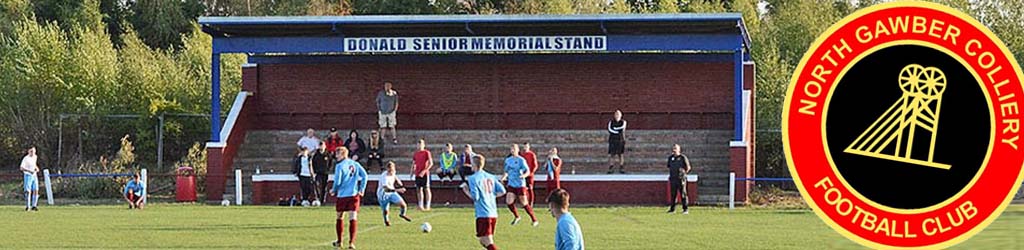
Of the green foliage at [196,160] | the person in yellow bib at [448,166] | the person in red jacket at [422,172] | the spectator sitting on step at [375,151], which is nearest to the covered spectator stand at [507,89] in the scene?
the spectator sitting on step at [375,151]

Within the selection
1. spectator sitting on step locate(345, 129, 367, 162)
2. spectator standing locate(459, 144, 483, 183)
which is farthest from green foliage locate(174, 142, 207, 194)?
spectator standing locate(459, 144, 483, 183)

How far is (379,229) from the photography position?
75.5 ft

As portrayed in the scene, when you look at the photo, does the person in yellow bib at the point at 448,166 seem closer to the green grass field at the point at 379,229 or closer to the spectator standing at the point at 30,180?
the green grass field at the point at 379,229

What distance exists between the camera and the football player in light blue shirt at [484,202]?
16656mm

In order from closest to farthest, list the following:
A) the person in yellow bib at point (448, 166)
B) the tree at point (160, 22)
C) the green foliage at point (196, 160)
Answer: the person in yellow bib at point (448, 166) → the green foliage at point (196, 160) → the tree at point (160, 22)

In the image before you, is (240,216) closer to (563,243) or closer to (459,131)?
(459,131)

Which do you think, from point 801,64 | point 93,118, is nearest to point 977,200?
point 801,64

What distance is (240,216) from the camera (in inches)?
1072

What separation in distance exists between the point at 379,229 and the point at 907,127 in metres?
19.1

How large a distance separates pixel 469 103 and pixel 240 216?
1423 centimetres

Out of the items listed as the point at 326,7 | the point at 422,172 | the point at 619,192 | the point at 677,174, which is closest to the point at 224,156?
the point at 422,172

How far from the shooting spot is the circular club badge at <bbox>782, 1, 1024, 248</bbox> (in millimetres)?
4176

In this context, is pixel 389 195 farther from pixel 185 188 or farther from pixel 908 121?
pixel 908 121

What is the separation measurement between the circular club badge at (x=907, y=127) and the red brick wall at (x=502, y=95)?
116 ft
